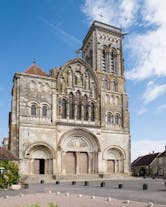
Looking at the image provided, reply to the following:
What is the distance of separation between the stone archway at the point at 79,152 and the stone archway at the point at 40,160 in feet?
5.90

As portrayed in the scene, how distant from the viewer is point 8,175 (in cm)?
2578

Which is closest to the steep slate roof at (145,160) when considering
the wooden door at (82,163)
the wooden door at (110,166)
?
the wooden door at (110,166)

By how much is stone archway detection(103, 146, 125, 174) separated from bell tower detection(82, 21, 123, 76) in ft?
39.7

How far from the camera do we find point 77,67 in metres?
41.1

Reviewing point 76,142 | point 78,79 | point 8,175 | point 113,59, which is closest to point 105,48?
point 113,59

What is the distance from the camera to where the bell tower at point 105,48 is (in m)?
43.9

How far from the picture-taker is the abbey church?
35844 mm

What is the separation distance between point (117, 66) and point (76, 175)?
60.8 feet

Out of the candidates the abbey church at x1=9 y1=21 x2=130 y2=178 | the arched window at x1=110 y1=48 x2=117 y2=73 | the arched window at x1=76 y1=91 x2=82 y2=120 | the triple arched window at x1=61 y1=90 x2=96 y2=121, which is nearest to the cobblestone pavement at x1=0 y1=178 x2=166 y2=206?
the abbey church at x1=9 y1=21 x2=130 y2=178

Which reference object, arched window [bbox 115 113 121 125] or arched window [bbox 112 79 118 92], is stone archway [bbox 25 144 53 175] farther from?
arched window [bbox 112 79 118 92]

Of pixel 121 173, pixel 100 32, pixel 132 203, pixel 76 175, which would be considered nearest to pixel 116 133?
pixel 121 173

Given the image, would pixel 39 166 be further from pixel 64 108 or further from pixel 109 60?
pixel 109 60

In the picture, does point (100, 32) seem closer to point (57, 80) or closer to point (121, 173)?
point (57, 80)

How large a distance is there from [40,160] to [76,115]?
7.84m
